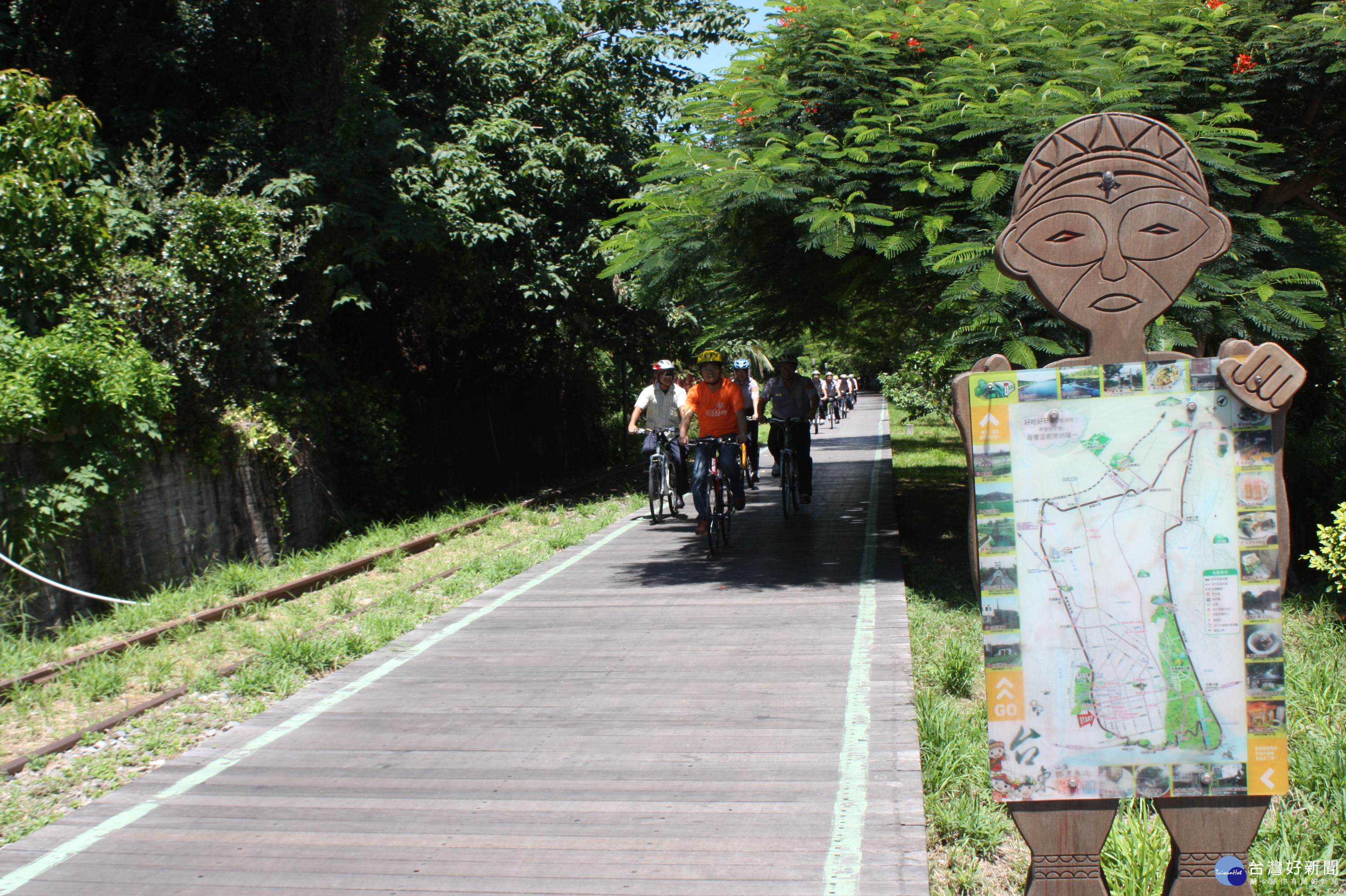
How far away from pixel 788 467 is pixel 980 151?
6204 mm

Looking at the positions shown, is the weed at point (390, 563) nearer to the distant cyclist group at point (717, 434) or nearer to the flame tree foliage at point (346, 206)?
the flame tree foliage at point (346, 206)

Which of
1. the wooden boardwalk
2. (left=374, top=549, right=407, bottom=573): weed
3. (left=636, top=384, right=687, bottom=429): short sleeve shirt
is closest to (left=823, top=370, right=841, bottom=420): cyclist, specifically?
(left=636, top=384, right=687, bottom=429): short sleeve shirt

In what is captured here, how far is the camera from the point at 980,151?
304 inches

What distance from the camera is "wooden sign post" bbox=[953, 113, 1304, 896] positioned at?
9.61ft

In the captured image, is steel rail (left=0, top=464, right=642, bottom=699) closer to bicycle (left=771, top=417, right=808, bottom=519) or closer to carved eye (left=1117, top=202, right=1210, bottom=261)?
bicycle (left=771, top=417, right=808, bottom=519)

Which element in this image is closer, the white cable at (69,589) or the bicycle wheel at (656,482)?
the white cable at (69,589)

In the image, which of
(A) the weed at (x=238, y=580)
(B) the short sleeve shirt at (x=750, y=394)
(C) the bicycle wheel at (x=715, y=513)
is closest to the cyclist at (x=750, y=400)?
(B) the short sleeve shirt at (x=750, y=394)

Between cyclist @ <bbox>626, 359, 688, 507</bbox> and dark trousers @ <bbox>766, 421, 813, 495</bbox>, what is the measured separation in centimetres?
132

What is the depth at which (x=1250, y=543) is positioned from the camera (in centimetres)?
294

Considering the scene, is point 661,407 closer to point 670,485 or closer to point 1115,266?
point 670,485

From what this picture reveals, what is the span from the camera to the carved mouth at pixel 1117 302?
10.1ft

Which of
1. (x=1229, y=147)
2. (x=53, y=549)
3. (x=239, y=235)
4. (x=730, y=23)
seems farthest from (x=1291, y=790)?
(x=730, y=23)

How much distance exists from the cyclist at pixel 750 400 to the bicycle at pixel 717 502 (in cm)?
245

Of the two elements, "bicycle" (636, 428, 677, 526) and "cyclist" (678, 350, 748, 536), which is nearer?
"cyclist" (678, 350, 748, 536)
